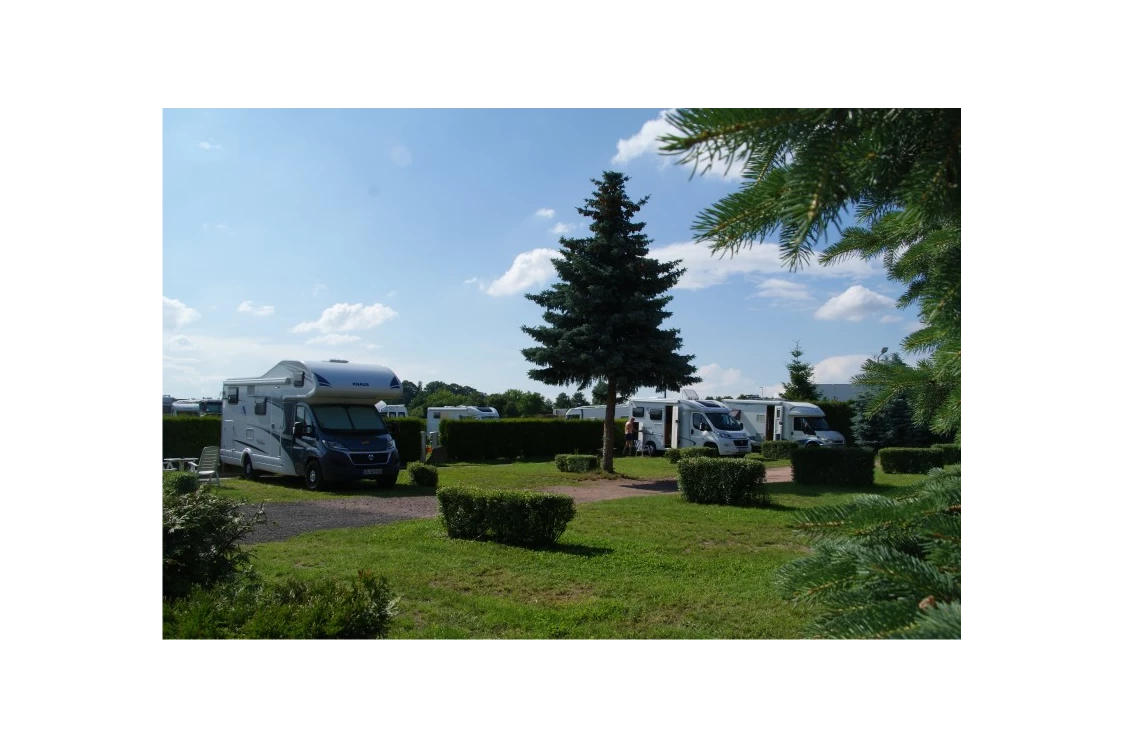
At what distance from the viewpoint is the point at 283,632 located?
275 centimetres

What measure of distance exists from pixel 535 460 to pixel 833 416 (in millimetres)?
14644

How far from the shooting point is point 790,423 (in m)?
28.4

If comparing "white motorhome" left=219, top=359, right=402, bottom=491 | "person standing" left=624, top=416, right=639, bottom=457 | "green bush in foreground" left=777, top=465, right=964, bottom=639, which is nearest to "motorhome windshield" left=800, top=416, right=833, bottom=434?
"person standing" left=624, top=416, right=639, bottom=457

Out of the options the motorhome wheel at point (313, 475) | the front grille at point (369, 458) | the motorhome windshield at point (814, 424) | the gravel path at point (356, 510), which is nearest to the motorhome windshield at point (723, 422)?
the motorhome windshield at point (814, 424)

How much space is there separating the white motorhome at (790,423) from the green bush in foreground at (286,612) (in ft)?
84.4

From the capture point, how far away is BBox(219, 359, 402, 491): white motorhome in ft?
46.9

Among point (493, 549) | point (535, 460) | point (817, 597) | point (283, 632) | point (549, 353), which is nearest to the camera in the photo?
point (817, 597)

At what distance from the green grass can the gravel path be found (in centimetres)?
63

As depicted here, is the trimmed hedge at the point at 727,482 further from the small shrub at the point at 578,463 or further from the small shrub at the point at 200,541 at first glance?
the small shrub at the point at 200,541

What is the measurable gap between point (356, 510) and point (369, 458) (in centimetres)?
305

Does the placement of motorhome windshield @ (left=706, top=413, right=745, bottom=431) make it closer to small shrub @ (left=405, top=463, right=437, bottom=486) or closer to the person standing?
the person standing

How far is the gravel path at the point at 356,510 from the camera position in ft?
30.9
